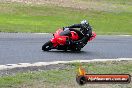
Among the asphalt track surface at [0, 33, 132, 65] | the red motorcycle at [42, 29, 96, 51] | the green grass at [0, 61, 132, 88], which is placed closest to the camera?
the green grass at [0, 61, 132, 88]

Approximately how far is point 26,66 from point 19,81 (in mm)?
2672

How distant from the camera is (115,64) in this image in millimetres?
13383

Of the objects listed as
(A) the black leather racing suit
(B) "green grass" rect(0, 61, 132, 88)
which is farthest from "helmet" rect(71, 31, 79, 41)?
(B) "green grass" rect(0, 61, 132, 88)

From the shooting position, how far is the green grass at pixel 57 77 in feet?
30.3

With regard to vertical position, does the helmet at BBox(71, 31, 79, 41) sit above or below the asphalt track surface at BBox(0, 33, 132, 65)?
above

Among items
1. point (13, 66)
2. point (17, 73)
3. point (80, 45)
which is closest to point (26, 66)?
point (13, 66)

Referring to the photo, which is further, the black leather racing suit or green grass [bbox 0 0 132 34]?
green grass [bbox 0 0 132 34]

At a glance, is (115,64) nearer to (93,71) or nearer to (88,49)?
(93,71)

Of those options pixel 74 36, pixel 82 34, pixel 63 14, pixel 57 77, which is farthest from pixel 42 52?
pixel 63 14

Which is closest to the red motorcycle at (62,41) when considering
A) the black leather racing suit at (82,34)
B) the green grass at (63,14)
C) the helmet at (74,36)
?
the helmet at (74,36)

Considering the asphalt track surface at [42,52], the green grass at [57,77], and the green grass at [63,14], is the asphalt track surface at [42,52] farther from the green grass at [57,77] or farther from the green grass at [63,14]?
the green grass at [63,14]

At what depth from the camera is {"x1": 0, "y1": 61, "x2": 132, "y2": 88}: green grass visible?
9.24 metres

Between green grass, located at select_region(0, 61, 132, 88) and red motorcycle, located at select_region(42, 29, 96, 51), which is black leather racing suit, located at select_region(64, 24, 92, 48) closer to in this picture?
red motorcycle, located at select_region(42, 29, 96, 51)

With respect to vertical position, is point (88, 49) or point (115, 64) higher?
point (115, 64)
